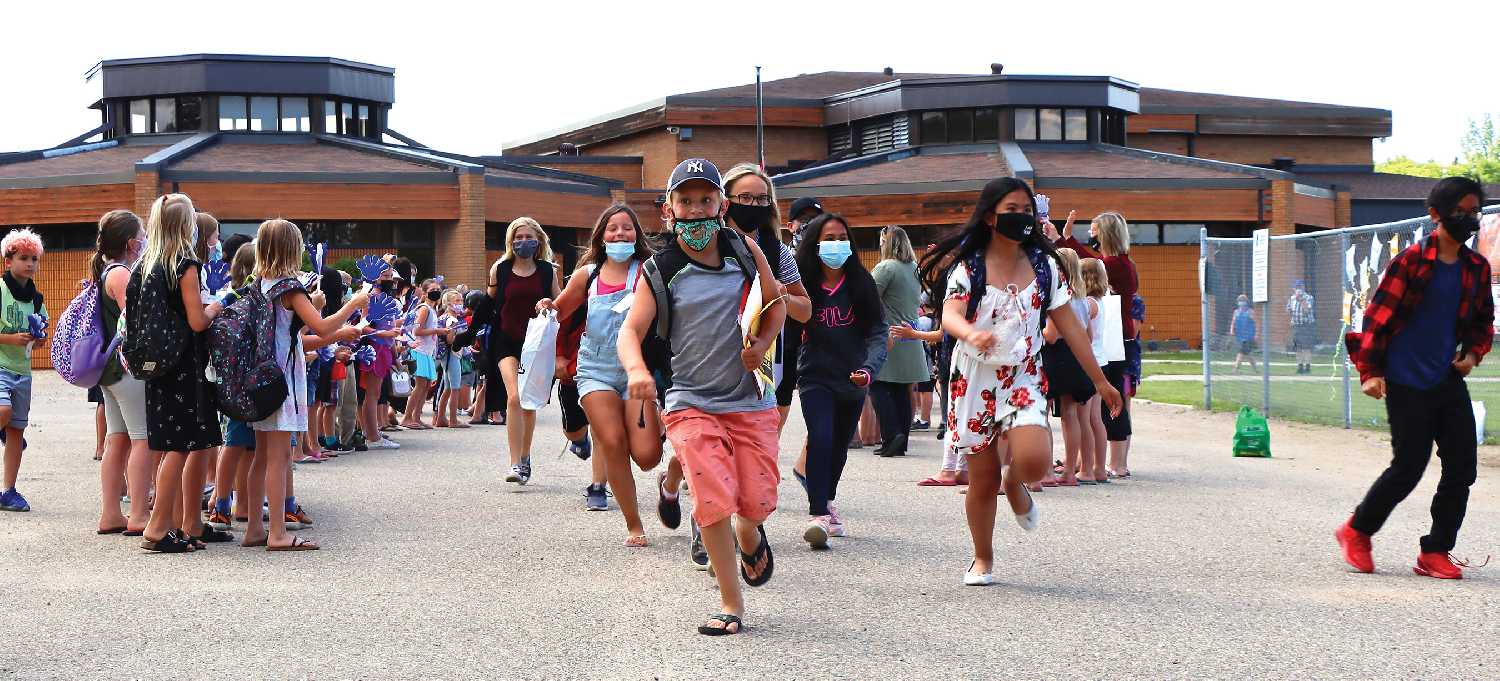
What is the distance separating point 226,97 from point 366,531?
130 ft

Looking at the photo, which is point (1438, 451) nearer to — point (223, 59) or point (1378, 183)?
point (223, 59)

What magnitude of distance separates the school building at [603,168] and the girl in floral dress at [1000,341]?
3480 cm

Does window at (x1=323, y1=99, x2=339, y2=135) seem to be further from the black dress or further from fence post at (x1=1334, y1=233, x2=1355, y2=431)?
the black dress

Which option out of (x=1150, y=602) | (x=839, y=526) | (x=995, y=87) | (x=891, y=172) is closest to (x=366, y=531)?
(x=839, y=526)

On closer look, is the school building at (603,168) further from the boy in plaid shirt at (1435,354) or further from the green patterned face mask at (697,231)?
the green patterned face mask at (697,231)

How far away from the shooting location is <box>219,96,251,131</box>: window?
152 feet

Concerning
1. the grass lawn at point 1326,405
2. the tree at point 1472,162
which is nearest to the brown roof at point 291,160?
the grass lawn at point 1326,405

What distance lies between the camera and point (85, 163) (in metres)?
43.0

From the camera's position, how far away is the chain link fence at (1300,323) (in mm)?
15492

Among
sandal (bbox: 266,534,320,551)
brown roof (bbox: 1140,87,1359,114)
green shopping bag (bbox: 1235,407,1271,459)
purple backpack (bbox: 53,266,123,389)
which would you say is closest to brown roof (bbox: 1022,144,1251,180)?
brown roof (bbox: 1140,87,1359,114)

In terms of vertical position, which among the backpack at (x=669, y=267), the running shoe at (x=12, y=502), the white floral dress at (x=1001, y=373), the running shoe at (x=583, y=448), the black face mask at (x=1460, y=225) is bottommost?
the running shoe at (x=12, y=502)

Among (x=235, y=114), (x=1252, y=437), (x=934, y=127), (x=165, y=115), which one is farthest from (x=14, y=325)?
(x=934, y=127)

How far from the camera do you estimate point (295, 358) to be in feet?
28.4

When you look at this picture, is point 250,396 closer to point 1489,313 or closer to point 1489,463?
point 1489,313
